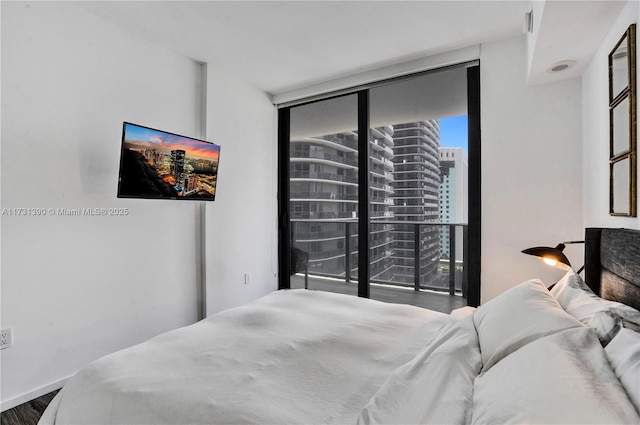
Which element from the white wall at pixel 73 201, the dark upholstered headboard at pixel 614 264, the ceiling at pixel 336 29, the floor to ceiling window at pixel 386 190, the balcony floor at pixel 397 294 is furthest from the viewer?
the balcony floor at pixel 397 294

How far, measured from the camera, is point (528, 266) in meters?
2.65

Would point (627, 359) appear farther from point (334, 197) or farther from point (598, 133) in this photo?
point (334, 197)

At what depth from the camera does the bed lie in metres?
0.85

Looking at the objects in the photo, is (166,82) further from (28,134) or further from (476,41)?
(476,41)

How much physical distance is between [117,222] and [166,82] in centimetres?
129

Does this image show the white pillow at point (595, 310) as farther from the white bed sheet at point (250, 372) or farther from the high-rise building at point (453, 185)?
the high-rise building at point (453, 185)

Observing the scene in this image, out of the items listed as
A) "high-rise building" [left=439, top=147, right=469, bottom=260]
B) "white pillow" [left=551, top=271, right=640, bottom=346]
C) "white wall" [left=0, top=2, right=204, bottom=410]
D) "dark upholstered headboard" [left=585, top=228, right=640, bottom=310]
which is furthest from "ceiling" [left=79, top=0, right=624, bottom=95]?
"white pillow" [left=551, top=271, right=640, bottom=346]

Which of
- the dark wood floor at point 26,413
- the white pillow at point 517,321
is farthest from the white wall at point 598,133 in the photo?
the dark wood floor at point 26,413

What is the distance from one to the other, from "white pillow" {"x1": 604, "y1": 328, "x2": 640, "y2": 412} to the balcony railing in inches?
110

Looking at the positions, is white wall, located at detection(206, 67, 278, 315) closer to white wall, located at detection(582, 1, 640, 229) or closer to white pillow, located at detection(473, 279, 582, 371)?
white pillow, located at detection(473, 279, 582, 371)

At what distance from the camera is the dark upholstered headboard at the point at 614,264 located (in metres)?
1.33

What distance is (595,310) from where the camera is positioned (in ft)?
4.12

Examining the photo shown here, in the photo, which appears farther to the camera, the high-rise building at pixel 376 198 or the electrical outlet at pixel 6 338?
the high-rise building at pixel 376 198

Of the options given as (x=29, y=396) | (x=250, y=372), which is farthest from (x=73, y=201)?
(x=250, y=372)
